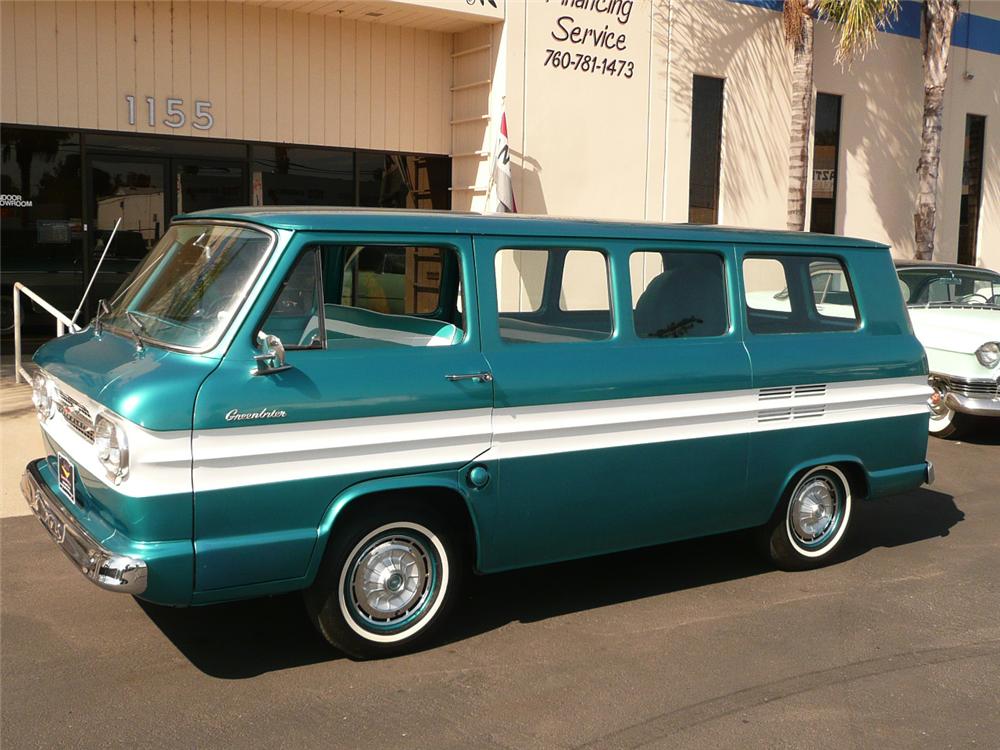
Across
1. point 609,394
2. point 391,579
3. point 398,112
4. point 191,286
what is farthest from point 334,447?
point 398,112

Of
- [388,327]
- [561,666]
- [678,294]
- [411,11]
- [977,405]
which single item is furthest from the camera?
[411,11]

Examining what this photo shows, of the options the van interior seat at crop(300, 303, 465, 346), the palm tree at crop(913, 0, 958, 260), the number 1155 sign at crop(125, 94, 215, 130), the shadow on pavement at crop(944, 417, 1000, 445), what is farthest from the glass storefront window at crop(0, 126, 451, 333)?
the palm tree at crop(913, 0, 958, 260)

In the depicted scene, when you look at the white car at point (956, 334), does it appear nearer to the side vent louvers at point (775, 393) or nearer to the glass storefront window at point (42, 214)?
the side vent louvers at point (775, 393)

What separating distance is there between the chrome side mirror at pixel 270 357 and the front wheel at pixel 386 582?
2.50ft

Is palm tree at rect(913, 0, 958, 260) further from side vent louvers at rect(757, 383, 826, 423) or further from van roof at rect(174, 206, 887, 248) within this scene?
side vent louvers at rect(757, 383, 826, 423)

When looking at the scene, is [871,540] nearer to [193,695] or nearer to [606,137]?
[193,695]

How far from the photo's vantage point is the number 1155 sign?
1152 cm

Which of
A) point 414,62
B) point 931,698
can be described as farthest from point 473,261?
point 414,62

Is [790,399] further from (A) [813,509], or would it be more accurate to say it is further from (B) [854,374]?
(A) [813,509]

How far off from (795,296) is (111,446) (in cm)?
372

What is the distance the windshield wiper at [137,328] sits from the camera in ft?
14.2

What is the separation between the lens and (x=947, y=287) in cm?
1080

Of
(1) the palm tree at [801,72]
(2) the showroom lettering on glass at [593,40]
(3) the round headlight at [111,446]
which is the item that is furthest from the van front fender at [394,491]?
(1) the palm tree at [801,72]

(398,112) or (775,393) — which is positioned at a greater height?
(398,112)
